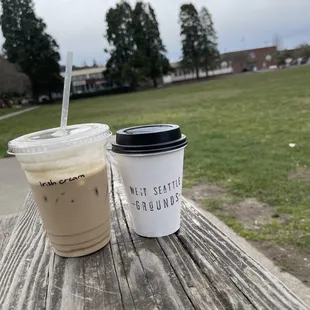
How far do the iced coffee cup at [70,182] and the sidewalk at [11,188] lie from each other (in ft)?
10.1

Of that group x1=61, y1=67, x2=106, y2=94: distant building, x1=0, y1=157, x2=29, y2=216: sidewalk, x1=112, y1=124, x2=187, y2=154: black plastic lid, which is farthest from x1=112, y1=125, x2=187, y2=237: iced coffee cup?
x1=61, y1=67, x2=106, y2=94: distant building

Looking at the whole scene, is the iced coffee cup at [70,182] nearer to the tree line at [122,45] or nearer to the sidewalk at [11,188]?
the sidewalk at [11,188]

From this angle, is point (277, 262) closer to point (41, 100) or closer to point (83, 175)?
point (83, 175)

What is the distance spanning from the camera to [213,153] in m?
5.97

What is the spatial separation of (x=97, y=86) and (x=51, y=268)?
66.6m

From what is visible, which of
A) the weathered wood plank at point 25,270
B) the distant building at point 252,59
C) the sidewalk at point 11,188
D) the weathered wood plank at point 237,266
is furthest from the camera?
the distant building at point 252,59

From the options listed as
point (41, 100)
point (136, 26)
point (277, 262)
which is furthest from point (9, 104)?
point (277, 262)

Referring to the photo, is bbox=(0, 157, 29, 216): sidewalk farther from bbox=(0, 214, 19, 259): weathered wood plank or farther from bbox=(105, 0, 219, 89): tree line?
bbox=(105, 0, 219, 89): tree line

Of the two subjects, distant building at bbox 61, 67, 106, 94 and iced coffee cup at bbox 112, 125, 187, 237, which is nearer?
iced coffee cup at bbox 112, 125, 187, 237

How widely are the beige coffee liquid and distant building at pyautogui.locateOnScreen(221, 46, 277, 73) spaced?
79156 millimetres

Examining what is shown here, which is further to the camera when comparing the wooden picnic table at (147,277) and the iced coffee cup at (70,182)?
the iced coffee cup at (70,182)

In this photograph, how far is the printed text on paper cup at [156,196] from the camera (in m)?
1.11

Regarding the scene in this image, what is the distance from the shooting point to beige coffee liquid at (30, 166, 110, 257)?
997 mm

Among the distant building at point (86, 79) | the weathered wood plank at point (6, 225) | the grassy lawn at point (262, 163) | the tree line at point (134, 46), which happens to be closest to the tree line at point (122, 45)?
the tree line at point (134, 46)
